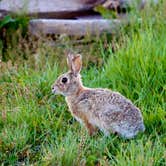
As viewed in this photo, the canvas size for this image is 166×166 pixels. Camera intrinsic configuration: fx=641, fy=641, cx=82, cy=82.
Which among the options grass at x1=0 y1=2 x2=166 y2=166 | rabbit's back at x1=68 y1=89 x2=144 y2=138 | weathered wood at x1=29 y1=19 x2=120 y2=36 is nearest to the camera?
grass at x1=0 y1=2 x2=166 y2=166

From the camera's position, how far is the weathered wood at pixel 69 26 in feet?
24.2

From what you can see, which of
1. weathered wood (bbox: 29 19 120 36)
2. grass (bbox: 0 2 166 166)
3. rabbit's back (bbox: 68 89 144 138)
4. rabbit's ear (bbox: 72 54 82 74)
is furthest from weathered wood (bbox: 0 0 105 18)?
rabbit's back (bbox: 68 89 144 138)

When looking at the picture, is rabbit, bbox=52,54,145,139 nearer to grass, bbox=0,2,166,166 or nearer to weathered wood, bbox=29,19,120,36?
grass, bbox=0,2,166,166

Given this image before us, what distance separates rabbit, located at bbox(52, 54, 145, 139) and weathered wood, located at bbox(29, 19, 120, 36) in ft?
7.32

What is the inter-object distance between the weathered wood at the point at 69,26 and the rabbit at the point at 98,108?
2.23m

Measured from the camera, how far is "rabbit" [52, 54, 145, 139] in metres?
4.75

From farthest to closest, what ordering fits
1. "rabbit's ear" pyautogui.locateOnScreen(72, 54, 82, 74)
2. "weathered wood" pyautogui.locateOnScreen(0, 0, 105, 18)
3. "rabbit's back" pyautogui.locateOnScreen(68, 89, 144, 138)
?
"weathered wood" pyautogui.locateOnScreen(0, 0, 105, 18), "rabbit's ear" pyautogui.locateOnScreen(72, 54, 82, 74), "rabbit's back" pyautogui.locateOnScreen(68, 89, 144, 138)

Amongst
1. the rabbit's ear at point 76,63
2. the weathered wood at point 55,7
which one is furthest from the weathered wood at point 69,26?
the rabbit's ear at point 76,63

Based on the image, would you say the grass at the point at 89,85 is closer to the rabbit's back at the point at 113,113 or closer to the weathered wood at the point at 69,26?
the rabbit's back at the point at 113,113

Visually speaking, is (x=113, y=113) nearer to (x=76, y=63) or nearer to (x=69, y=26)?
(x=76, y=63)

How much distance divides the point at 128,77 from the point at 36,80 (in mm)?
849

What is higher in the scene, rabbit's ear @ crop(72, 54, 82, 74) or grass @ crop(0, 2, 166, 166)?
rabbit's ear @ crop(72, 54, 82, 74)

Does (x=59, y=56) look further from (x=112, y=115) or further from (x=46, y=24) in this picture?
(x=112, y=115)

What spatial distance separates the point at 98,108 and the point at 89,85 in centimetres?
97
